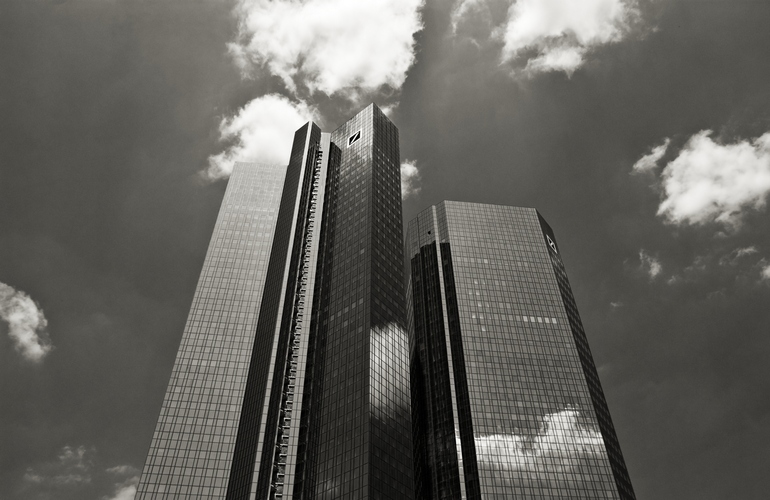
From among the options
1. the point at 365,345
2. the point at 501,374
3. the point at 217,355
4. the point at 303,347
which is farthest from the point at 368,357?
the point at 501,374

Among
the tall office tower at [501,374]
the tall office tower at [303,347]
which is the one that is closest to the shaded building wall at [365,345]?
the tall office tower at [303,347]

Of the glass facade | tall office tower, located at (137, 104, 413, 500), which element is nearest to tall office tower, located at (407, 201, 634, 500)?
tall office tower, located at (137, 104, 413, 500)

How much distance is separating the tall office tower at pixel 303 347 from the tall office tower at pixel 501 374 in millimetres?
36208

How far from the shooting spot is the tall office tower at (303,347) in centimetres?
10688

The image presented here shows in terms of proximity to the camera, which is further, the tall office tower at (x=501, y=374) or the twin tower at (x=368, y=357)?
the tall office tower at (x=501, y=374)

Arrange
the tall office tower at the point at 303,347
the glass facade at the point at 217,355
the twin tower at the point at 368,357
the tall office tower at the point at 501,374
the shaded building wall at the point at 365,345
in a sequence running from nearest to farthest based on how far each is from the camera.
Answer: the shaded building wall at the point at 365,345 → the tall office tower at the point at 303,347 → the twin tower at the point at 368,357 → the glass facade at the point at 217,355 → the tall office tower at the point at 501,374

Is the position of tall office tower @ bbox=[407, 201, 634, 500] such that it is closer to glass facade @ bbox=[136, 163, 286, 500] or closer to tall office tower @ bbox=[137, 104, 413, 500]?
tall office tower @ bbox=[137, 104, 413, 500]

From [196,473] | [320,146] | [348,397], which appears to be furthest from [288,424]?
[320,146]

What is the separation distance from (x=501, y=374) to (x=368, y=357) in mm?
57470

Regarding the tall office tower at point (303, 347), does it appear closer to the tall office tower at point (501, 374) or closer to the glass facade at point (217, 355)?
the glass facade at point (217, 355)

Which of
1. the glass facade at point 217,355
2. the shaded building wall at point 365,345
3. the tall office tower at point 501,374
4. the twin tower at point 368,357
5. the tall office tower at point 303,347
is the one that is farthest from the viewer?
the tall office tower at point 501,374

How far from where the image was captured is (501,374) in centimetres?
15588

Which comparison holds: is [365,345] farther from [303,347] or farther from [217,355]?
[217,355]

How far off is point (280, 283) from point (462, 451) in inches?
2580
